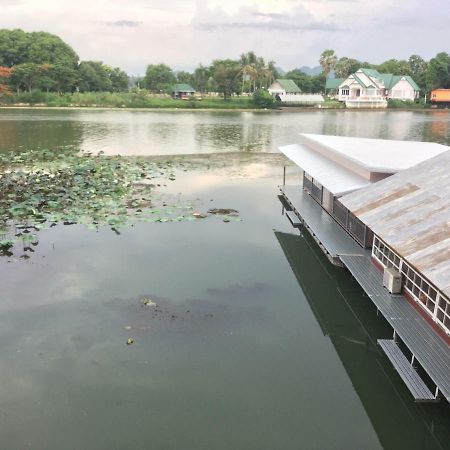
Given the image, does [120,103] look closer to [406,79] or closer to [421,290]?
[406,79]

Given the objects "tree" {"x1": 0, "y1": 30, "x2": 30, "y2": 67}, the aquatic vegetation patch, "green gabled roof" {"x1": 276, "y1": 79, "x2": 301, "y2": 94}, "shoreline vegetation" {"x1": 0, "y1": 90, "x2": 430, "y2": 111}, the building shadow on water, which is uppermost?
"tree" {"x1": 0, "y1": 30, "x2": 30, "y2": 67}

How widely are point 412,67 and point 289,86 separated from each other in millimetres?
53145

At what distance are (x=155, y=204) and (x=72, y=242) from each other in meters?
6.72

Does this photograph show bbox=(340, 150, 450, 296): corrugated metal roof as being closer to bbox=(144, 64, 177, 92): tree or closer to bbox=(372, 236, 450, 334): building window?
bbox=(372, 236, 450, 334): building window

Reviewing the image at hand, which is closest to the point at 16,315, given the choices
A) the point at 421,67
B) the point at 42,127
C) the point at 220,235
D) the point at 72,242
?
the point at 72,242

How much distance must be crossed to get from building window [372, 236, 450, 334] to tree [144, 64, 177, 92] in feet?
426

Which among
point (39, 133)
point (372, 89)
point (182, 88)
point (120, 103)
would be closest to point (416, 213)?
point (39, 133)

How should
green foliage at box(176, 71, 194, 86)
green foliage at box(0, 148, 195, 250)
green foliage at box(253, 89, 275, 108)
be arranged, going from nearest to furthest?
green foliage at box(0, 148, 195, 250) < green foliage at box(253, 89, 275, 108) < green foliage at box(176, 71, 194, 86)

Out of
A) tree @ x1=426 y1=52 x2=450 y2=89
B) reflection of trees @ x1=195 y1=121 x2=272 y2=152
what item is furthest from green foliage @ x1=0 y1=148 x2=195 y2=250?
tree @ x1=426 y1=52 x2=450 y2=89

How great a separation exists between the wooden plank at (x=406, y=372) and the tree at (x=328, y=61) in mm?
142775

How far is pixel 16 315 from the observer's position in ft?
48.0

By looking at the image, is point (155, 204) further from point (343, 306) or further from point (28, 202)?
point (343, 306)

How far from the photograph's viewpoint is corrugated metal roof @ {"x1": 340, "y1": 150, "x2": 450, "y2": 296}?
11159 mm

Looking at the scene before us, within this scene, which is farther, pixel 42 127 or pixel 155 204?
pixel 42 127
